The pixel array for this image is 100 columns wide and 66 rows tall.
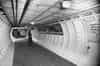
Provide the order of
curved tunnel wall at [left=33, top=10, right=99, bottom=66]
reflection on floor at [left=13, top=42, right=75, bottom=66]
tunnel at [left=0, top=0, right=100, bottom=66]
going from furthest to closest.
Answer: reflection on floor at [left=13, top=42, right=75, bottom=66] < curved tunnel wall at [left=33, top=10, right=99, bottom=66] < tunnel at [left=0, top=0, right=100, bottom=66]

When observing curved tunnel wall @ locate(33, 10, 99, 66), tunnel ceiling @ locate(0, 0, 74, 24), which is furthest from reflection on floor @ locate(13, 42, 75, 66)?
tunnel ceiling @ locate(0, 0, 74, 24)

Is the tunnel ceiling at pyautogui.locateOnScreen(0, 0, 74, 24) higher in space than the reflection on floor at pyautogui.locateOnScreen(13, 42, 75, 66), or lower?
higher

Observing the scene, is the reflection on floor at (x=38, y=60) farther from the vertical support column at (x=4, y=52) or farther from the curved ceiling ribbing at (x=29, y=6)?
the curved ceiling ribbing at (x=29, y=6)

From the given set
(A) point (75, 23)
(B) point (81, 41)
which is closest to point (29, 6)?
(A) point (75, 23)

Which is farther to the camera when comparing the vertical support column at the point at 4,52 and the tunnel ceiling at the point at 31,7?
the vertical support column at the point at 4,52

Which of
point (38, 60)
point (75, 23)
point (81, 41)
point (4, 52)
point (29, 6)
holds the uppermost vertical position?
point (29, 6)

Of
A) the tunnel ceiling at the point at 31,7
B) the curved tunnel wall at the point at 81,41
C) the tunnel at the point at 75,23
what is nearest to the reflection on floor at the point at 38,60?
the tunnel at the point at 75,23

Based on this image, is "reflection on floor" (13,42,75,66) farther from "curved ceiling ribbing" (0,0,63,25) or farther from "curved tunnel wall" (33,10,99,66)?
"curved ceiling ribbing" (0,0,63,25)

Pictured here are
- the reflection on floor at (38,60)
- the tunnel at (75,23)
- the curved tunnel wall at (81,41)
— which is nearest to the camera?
the tunnel at (75,23)

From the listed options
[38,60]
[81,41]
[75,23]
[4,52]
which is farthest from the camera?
[4,52]

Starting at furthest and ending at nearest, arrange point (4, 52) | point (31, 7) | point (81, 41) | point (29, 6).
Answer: point (4, 52) → point (81, 41) → point (31, 7) → point (29, 6)

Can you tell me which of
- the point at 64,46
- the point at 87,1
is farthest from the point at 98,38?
the point at 64,46

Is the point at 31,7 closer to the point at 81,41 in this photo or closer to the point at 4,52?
the point at 81,41

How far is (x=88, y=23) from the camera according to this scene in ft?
9.91
